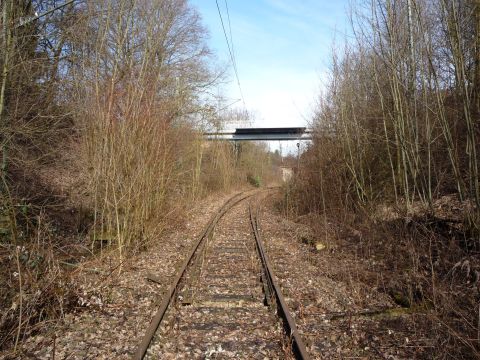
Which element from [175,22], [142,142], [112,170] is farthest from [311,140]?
[175,22]

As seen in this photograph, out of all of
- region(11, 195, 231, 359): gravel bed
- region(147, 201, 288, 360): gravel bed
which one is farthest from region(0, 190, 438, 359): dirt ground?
region(147, 201, 288, 360): gravel bed

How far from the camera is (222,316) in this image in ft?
19.0

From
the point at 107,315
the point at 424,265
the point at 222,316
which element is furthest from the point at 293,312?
the point at 424,265

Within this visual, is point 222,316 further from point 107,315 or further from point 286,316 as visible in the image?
point 107,315

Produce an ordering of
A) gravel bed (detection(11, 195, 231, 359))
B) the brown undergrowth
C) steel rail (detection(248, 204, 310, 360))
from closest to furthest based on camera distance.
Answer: steel rail (detection(248, 204, 310, 360)) → gravel bed (detection(11, 195, 231, 359)) → the brown undergrowth

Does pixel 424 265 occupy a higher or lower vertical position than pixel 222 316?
higher

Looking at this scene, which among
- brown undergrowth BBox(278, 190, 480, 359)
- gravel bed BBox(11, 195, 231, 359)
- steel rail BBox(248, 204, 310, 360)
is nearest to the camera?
steel rail BBox(248, 204, 310, 360)

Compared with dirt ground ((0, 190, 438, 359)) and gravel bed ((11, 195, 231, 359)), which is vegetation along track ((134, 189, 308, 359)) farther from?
gravel bed ((11, 195, 231, 359))

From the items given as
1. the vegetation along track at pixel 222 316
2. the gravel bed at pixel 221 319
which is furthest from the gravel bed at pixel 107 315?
the gravel bed at pixel 221 319

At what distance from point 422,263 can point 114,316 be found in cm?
528

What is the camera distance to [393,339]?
4996mm

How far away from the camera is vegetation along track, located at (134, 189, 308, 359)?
4695mm

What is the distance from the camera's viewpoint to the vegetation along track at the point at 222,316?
185 inches

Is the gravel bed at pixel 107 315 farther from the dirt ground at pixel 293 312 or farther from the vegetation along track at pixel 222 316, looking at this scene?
the vegetation along track at pixel 222 316
